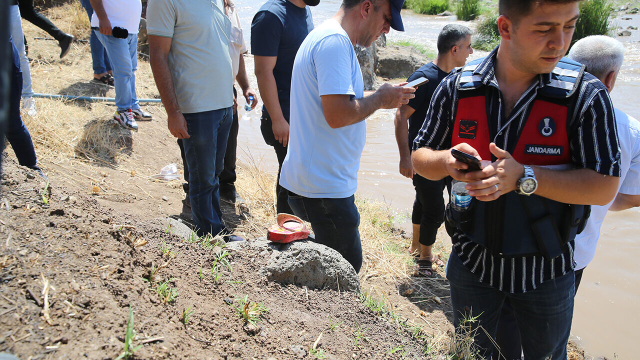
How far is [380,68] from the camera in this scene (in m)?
12.9

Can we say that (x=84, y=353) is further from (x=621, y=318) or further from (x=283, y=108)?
(x=621, y=318)

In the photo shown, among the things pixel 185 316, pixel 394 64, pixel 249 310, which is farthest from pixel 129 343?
pixel 394 64

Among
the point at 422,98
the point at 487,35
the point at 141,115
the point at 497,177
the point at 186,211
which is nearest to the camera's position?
the point at 497,177

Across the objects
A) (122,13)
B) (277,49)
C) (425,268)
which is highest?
(122,13)

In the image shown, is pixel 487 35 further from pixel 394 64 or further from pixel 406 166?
pixel 406 166

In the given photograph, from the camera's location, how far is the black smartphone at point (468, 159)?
1.67 m

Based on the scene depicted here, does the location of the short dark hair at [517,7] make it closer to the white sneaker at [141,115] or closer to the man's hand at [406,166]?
the man's hand at [406,166]

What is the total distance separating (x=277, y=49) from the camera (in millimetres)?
3568

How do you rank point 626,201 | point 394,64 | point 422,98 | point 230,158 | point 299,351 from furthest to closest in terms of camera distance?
point 394,64 → point 230,158 → point 422,98 → point 626,201 → point 299,351

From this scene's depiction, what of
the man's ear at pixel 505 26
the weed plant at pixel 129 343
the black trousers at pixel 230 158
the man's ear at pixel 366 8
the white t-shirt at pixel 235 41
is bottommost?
the black trousers at pixel 230 158

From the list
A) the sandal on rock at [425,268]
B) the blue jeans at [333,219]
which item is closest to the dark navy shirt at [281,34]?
the blue jeans at [333,219]

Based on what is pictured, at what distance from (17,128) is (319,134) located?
2.33 metres

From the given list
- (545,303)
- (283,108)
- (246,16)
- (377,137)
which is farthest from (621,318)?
(246,16)

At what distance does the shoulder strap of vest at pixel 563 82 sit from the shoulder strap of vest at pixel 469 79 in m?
0.25
